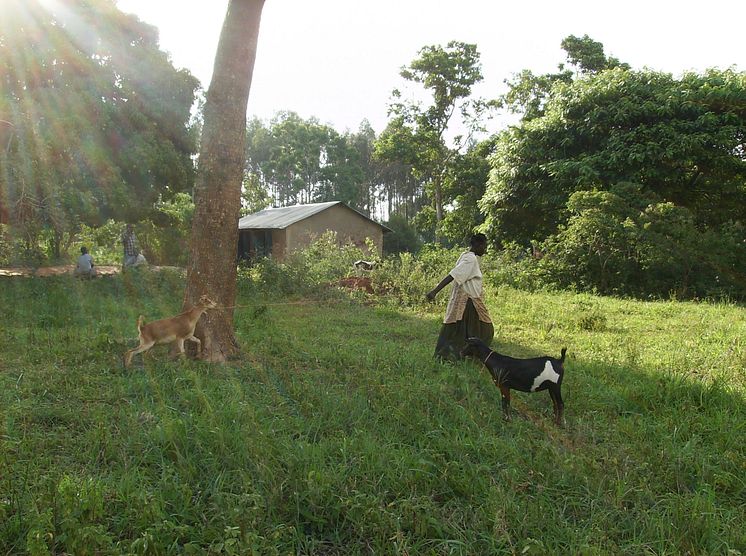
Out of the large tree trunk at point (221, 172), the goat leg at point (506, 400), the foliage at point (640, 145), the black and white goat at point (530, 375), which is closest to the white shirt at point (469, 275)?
the black and white goat at point (530, 375)

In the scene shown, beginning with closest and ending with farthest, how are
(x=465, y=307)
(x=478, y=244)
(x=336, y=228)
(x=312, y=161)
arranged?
1. (x=478, y=244)
2. (x=465, y=307)
3. (x=336, y=228)
4. (x=312, y=161)

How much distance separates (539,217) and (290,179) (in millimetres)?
37329

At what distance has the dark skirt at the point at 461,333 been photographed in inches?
253

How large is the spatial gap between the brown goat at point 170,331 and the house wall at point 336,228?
1849 cm

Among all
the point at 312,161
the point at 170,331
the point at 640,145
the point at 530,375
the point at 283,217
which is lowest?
the point at 530,375

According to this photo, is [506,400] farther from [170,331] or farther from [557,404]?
[170,331]

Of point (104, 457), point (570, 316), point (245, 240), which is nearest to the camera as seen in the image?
point (104, 457)

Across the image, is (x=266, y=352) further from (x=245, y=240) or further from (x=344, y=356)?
(x=245, y=240)

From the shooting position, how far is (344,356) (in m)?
6.61

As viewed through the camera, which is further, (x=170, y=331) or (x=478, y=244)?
(x=478, y=244)

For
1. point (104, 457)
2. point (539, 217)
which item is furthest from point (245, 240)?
point (104, 457)

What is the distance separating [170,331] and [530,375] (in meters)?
3.76

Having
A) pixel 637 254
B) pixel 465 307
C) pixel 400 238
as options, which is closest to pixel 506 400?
pixel 465 307

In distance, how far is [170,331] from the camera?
611 centimetres
